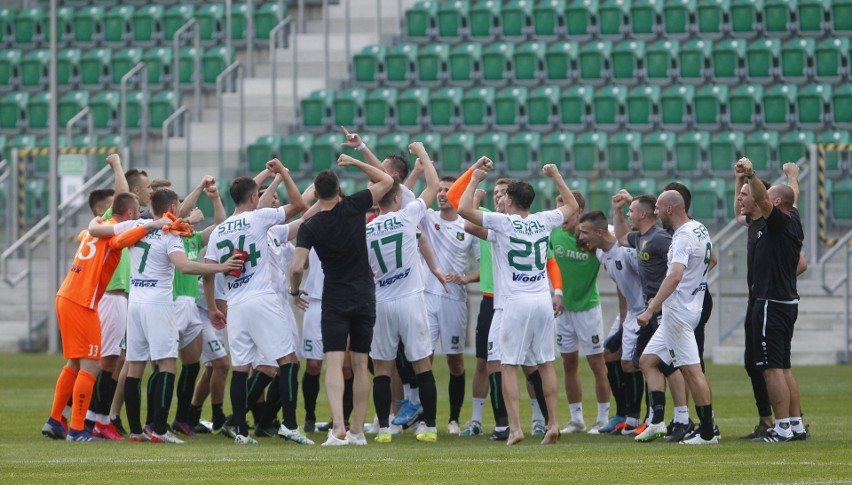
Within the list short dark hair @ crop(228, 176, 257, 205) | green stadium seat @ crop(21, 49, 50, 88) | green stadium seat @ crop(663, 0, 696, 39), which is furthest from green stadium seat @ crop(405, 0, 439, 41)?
short dark hair @ crop(228, 176, 257, 205)

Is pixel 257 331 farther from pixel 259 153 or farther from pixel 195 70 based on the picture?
pixel 195 70

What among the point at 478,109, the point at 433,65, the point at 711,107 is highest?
the point at 433,65

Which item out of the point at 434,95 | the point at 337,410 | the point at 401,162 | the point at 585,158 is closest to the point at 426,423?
the point at 337,410

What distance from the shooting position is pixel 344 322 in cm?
1221

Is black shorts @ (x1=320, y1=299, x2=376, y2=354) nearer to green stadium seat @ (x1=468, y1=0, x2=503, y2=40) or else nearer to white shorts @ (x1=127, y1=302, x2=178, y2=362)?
white shorts @ (x1=127, y1=302, x2=178, y2=362)

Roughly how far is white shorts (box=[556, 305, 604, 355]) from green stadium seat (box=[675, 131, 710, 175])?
1082 cm

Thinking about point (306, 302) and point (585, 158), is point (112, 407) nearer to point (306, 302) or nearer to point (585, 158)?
point (306, 302)

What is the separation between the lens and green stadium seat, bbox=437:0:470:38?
29.0m

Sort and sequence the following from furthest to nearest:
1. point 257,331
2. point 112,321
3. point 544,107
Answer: point 544,107, point 112,321, point 257,331

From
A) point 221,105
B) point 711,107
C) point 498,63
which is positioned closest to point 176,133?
point 221,105

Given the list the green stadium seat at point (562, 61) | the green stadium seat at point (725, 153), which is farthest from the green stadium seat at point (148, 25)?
the green stadium seat at point (725, 153)

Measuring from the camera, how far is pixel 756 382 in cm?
1264

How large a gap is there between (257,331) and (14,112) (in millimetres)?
19155

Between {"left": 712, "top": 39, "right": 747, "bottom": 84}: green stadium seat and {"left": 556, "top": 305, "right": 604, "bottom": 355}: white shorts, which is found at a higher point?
{"left": 712, "top": 39, "right": 747, "bottom": 84}: green stadium seat
